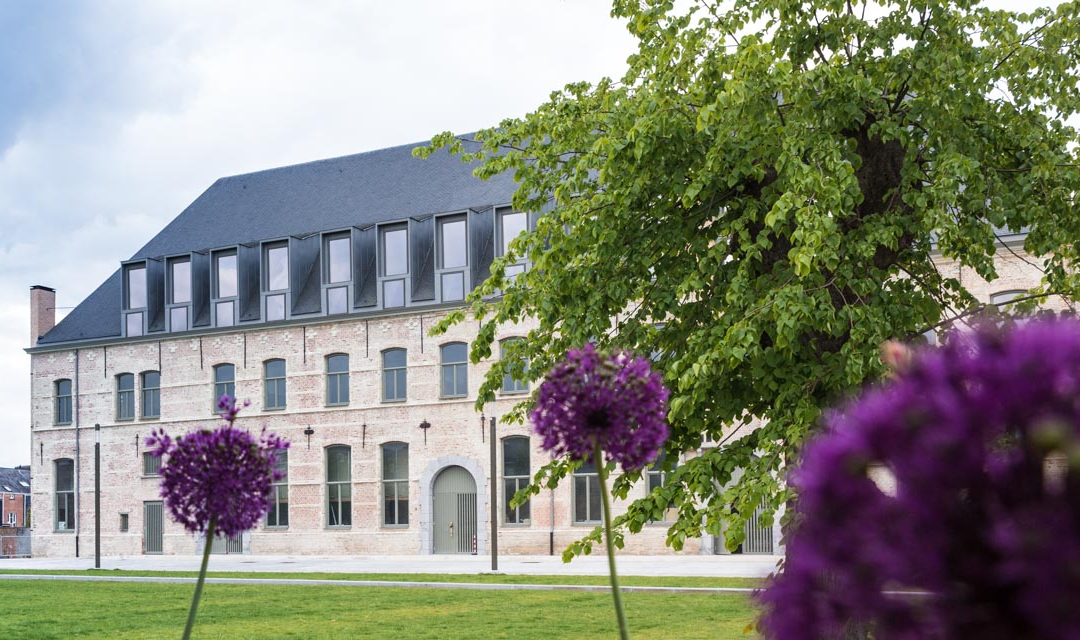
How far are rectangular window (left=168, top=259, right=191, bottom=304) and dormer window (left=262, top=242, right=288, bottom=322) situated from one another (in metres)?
3.83

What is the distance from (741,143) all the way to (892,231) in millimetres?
1503

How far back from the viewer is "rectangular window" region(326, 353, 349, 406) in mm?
41250

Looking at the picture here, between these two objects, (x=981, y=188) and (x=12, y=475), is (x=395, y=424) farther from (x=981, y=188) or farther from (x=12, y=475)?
(x=12, y=475)

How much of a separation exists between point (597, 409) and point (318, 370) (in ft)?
126

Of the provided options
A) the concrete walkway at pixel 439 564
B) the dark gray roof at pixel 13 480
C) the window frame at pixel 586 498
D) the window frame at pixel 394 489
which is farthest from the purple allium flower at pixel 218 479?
the dark gray roof at pixel 13 480

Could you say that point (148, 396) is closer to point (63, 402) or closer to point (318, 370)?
point (63, 402)

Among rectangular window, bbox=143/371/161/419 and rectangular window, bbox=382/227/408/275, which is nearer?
rectangular window, bbox=382/227/408/275

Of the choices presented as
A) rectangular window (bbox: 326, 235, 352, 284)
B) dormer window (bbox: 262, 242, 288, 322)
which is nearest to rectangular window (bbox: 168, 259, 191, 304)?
dormer window (bbox: 262, 242, 288, 322)

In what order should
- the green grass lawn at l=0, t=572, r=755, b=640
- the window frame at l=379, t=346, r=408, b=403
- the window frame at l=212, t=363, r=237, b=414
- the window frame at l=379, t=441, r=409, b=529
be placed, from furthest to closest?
the window frame at l=212, t=363, r=237, b=414, the window frame at l=379, t=346, r=408, b=403, the window frame at l=379, t=441, r=409, b=529, the green grass lawn at l=0, t=572, r=755, b=640

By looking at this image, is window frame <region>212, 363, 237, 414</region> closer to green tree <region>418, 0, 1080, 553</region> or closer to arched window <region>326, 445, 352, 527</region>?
arched window <region>326, 445, 352, 527</region>

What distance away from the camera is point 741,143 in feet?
32.9

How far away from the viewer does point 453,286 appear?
39.1 m

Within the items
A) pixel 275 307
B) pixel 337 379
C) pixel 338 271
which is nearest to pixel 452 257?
pixel 338 271

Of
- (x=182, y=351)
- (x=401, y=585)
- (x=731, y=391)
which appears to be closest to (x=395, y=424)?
(x=182, y=351)
